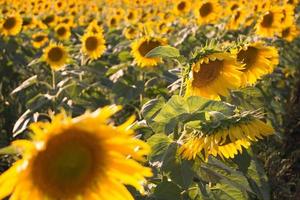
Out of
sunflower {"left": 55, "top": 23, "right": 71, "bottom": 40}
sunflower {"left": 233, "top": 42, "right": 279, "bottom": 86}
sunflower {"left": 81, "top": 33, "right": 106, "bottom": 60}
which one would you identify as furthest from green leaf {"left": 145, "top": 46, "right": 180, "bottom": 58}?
sunflower {"left": 55, "top": 23, "right": 71, "bottom": 40}

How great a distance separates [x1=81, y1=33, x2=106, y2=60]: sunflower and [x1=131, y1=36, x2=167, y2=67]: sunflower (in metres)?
0.99

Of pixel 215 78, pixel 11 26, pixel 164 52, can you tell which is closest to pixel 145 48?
pixel 215 78

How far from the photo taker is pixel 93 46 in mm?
4750

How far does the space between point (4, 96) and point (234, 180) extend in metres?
3.48

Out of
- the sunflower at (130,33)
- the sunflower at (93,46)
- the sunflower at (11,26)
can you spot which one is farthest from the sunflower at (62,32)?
the sunflower at (93,46)

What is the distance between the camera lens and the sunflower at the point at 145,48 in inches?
144

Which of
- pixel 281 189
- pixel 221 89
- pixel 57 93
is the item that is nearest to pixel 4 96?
pixel 57 93

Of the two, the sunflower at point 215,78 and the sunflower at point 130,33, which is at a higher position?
the sunflower at point 215,78

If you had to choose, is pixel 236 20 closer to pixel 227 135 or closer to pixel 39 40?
pixel 39 40

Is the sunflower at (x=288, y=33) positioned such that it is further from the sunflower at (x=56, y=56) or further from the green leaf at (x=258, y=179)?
the green leaf at (x=258, y=179)

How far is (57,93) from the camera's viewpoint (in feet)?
12.3

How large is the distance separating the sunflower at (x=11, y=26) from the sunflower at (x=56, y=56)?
1.44 m

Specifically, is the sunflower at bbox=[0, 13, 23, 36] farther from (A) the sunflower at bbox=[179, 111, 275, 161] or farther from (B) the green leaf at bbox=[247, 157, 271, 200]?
(A) the sunflower at bbox=[179, 111, 275, 161]

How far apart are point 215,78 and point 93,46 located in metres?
2.80
